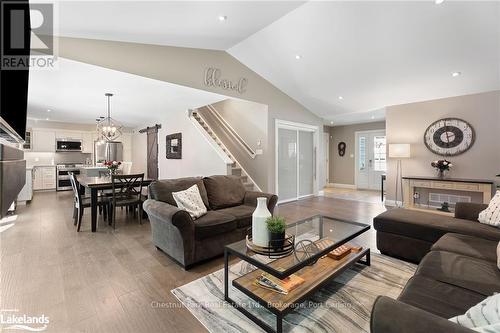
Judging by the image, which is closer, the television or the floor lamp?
the television

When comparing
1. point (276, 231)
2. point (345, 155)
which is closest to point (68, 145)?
point (276, 231)

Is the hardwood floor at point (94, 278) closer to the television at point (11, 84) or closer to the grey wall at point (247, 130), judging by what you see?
the television at point (11, 84)

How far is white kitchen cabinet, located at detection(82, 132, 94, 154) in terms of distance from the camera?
341 inches

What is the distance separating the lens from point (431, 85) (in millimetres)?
4496

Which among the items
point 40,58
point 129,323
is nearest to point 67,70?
point 40,58

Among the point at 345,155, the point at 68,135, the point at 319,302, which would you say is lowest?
the point at 319,302

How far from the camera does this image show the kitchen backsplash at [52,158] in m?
7.84

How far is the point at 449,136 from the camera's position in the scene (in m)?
4.80

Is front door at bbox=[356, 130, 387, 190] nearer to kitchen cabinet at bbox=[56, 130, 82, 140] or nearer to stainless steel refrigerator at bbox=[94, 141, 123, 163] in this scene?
stainless steel refrigerator at bbox=[94, 141, 123, 163]

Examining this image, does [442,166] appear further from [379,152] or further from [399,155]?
[379,152]

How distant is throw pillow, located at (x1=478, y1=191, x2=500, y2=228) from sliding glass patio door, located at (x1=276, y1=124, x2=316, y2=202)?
12.5ft

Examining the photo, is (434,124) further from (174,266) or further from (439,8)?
(174,266)

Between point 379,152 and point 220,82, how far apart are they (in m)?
6.30

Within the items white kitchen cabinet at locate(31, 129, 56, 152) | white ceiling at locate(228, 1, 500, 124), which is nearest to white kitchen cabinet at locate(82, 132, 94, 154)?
white kitchen cabinet at locate(31, 129, 56, 152)
